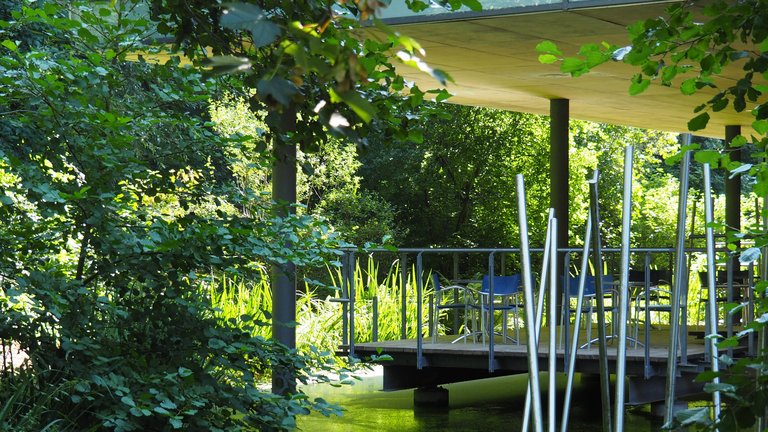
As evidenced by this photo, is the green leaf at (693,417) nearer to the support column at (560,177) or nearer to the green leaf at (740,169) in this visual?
the green leaf at (740,169)

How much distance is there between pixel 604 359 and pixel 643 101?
32.0 feet

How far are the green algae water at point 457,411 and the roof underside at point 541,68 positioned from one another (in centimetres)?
260

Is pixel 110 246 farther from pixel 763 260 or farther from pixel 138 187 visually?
pixel 763 260

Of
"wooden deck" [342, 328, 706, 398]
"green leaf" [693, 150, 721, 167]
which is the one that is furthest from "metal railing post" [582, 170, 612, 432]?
"wooden deck" [342, 328, 706, 398]

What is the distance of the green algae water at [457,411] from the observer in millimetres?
7832

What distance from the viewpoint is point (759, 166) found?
2326 mm

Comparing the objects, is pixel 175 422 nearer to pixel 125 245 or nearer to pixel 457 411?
pixel 125 245

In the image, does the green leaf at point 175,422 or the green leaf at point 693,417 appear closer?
the green leaf at point 693,417

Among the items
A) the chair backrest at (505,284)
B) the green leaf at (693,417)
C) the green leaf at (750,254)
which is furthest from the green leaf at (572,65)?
the chair backrest at (505,284)

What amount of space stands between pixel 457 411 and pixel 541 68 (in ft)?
9.83

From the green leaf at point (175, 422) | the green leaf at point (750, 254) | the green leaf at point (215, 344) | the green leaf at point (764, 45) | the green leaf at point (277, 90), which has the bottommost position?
the green leaf at point (175, 422)

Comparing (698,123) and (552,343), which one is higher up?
(698,123)

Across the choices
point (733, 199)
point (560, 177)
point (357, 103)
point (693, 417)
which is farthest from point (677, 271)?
point (733, 199)

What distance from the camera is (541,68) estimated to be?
28.8 ft
